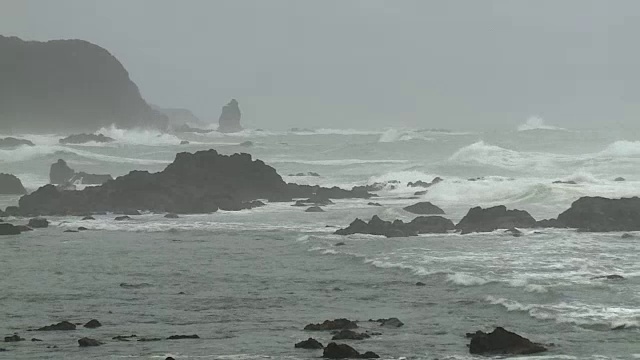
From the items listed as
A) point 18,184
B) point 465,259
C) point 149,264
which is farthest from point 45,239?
point 18,184

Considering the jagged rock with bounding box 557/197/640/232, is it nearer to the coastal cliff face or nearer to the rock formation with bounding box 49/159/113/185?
the rock formation with bounding box 49/159/113/185

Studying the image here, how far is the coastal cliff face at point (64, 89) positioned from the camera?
136 meters

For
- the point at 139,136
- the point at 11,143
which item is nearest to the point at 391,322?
the point at 11,143

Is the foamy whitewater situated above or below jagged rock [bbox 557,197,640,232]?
below

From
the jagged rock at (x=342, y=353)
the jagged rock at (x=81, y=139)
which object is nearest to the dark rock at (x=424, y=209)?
the jagged rock at (x=342, y=353)

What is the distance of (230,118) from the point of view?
170 m

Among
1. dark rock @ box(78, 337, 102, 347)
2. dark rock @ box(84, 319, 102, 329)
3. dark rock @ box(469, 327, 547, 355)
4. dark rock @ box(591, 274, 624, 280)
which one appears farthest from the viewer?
dark rock @ box(591, 274, 624, 280)

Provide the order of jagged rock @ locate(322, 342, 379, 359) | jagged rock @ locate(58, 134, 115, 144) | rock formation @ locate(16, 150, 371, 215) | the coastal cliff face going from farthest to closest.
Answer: the coastal cliff face
jagged rock @ locate(58, 134, 115, 144)
rock formation @ locate(16, 150, 371, 215)
jagged rock @ locate(322, 342, 379, 359)

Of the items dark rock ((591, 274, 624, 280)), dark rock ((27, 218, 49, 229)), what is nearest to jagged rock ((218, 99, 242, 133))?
dark rock ((27, 218, 49, 229))

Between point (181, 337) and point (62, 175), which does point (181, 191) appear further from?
point (181, 337)

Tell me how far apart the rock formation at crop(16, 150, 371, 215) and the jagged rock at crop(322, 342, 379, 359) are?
31.3 metres

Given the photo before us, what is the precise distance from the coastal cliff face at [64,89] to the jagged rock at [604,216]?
10413 centimetres

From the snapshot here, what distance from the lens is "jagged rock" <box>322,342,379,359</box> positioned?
53.4 feet

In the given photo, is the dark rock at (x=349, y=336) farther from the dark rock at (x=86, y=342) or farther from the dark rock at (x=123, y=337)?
the dark rock at (x=86, y=342)
